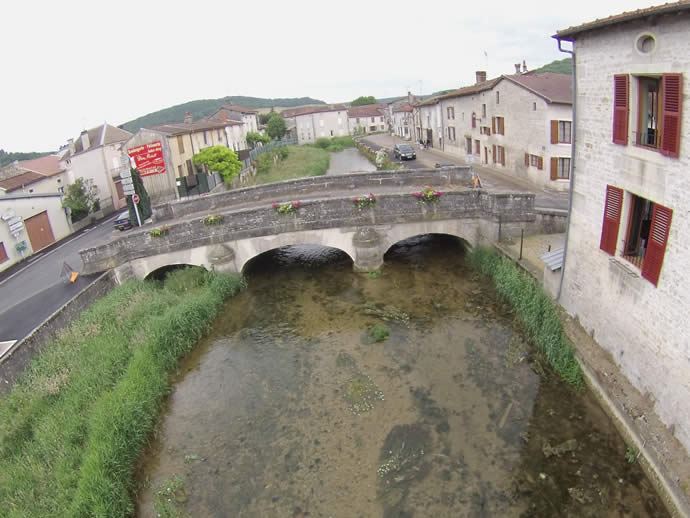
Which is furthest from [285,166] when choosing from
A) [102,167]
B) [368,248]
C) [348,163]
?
[368,248]

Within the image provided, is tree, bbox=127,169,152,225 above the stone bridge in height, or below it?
above

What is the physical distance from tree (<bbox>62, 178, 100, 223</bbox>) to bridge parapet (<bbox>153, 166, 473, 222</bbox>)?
10.9 meters

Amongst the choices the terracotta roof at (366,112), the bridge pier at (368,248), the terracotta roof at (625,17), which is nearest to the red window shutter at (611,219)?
the terracotta roof at (625,17)

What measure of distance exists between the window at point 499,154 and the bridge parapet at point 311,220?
51.5 ft

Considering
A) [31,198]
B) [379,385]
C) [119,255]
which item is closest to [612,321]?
[379,385]

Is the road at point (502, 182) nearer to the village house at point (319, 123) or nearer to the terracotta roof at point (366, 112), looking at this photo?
the village house at point (319, 123)

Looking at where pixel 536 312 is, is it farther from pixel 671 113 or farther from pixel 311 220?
pixel 311 220

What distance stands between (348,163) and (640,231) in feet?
154

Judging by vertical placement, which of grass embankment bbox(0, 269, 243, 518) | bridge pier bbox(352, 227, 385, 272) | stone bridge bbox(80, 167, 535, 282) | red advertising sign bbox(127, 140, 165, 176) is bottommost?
grass embankment bbox(0, 269, 243, 518)

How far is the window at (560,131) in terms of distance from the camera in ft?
85.6

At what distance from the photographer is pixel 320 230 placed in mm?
20016

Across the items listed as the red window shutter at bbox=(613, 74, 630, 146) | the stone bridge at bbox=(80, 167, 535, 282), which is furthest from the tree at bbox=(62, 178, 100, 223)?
the red window shutter at bbox=(613, 74, 630, 146)

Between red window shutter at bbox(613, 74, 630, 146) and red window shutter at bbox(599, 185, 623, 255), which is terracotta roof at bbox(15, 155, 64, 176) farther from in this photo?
red window shutter at bbox(613, 74, 630, 146)

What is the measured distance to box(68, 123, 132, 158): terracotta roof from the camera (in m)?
38.1
